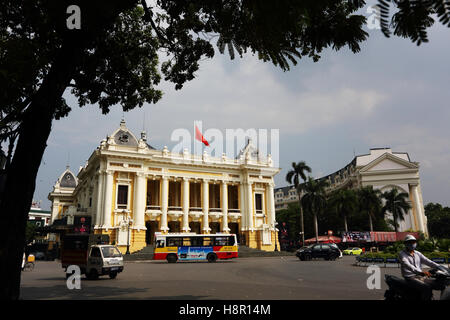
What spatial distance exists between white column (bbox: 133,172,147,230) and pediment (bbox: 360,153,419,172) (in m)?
47.3

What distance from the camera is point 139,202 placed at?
38.8m

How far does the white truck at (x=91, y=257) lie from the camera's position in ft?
47.2

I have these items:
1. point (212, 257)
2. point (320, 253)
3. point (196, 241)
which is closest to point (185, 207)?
point (196, 241)

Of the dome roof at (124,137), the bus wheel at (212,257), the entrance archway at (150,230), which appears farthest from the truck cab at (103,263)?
the entrance archway at (150,230)

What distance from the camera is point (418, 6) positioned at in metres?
2.19

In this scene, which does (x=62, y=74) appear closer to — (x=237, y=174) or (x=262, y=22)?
(x=262, y=22)

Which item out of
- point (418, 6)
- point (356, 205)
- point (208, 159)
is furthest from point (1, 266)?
point (356, 205)

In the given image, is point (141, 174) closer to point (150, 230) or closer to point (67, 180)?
point (150, 230)

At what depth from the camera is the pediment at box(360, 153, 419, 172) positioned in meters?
64.7

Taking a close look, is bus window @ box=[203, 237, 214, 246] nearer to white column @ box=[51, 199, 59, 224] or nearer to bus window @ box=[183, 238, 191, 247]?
bus window @ box=[183, 238, 191, 247]

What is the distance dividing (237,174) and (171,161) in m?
9.71
